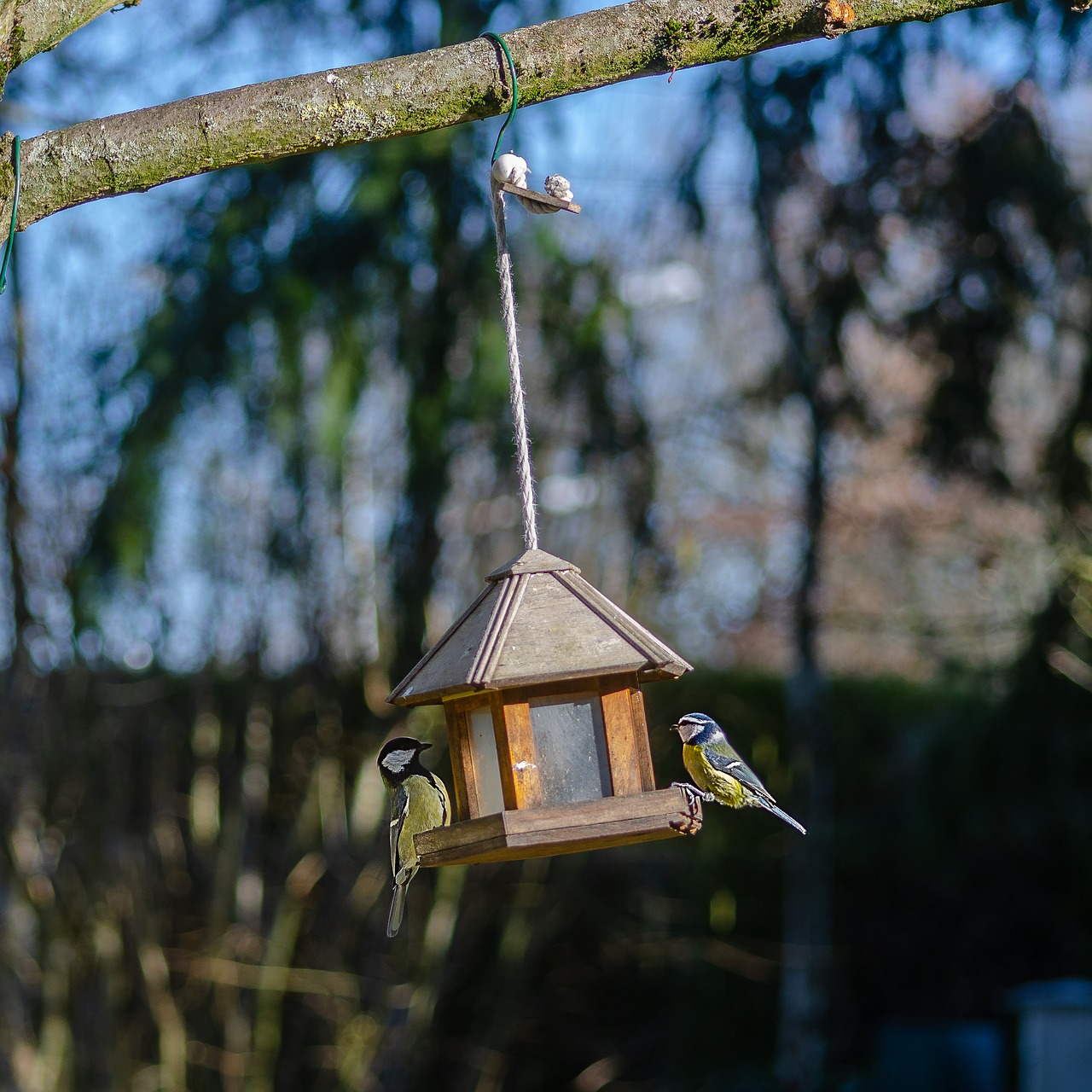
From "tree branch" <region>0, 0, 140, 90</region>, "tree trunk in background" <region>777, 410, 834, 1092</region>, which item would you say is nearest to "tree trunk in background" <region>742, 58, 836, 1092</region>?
"tree trunk in background" <region>777, 410, 834, 1092</region>

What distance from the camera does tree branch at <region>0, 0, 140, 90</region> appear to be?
171 centimetres

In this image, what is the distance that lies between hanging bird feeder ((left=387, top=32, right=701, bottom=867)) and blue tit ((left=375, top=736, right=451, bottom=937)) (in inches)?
3.7

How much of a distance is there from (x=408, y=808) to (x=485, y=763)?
0.20 metres

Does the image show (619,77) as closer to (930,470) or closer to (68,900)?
(930,470)

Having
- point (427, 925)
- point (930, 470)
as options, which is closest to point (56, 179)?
point (930, 470)

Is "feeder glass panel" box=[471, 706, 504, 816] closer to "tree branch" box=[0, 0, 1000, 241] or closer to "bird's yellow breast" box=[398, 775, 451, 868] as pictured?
"bird's yellow breast" box=[398, 775, 451, 868]

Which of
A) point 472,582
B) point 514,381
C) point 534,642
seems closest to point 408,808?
point 534,642

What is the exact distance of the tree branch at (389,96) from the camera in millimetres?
1727

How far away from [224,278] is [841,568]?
26.1 feet

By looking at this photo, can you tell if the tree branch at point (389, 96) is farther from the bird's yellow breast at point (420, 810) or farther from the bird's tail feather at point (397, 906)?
the bird's tail feather at point (397, 906)

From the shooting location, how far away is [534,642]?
184cm

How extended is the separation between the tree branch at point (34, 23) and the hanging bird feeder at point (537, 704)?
1.83 ft


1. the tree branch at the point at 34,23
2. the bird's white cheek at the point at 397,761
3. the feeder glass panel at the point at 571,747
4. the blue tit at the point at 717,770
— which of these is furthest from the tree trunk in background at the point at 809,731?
the tree branch at the point at 34,23

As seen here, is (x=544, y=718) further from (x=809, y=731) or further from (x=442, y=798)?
(x=809, y=731)
